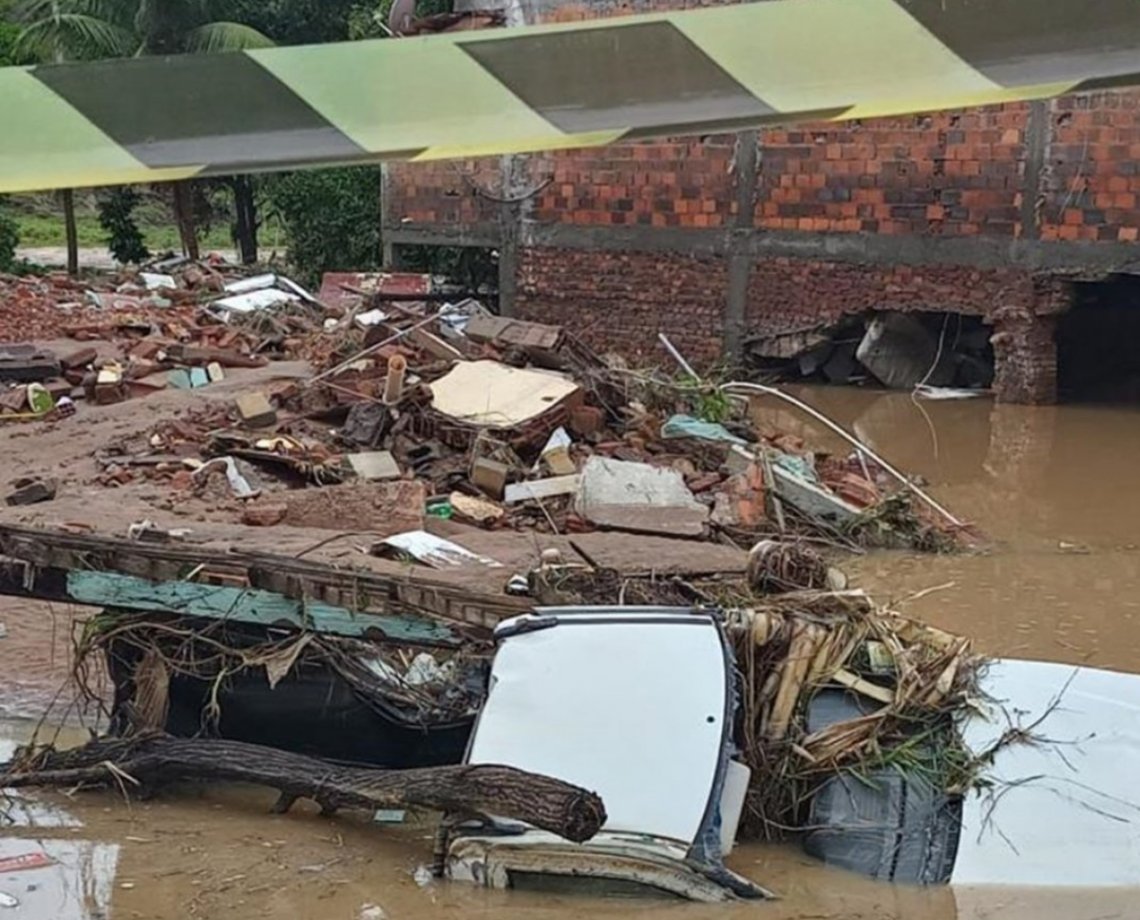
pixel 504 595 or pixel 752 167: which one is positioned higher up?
pixel 752 167

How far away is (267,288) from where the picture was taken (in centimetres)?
1994

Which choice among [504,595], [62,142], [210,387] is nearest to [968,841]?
[504,595]

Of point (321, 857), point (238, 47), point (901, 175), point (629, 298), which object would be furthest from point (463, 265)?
point (321, 857)

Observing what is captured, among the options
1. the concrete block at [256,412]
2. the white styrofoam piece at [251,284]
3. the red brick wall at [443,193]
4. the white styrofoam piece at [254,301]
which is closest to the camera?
the concrete block at [256,412]

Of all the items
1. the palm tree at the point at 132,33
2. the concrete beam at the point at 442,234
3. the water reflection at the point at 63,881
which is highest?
the palm tree at the point at 132,33

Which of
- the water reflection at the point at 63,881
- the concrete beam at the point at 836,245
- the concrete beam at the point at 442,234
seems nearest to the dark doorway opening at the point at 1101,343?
the concrete beam at the point at 836,245

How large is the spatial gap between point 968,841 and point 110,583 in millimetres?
3176

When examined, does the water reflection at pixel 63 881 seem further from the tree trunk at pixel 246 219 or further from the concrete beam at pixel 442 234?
the tree trunk at pixel 246 219

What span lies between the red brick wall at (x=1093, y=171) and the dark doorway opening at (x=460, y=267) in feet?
26.4

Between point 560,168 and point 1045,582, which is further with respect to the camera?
point 560,168

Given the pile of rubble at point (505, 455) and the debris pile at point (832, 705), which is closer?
the debris pile at point (832, 705)

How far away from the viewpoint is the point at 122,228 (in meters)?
29.2

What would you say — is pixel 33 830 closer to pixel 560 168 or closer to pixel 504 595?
pixel 504 595

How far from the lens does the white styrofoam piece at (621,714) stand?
4.67 meters
